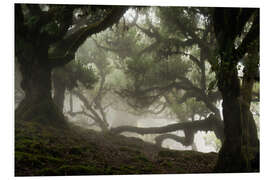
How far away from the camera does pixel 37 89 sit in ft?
25.4

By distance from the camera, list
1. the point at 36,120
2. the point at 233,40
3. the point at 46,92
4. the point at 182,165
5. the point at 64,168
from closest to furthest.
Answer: the point at 64,168 < the point at 233,40 < the point at 182,165 < the point at 36,120 < the point at 46,92

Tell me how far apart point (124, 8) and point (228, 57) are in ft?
10.6

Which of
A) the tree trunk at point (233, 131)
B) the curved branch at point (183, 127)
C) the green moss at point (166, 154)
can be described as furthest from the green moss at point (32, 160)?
the tree trunk at point (233, 131)

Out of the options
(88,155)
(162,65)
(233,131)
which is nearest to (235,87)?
(233,131)

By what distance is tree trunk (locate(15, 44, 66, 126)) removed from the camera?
721 centimetres

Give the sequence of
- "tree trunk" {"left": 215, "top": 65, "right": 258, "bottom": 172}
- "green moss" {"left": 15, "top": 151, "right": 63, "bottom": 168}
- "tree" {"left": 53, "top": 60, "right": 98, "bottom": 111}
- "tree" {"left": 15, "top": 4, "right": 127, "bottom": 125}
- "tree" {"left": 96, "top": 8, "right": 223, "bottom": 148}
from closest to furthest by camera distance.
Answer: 1. "green moss" {"left": 15, "top": 151, "right": 63, "bottom": 168}
2. "tree trunk" {"left": 215, "top": 65, "right": 258, "bottom": 172}
3. "tree" {"left": 15, "top": 4, "right": 127, "bottom": 125}
4. "tree" {"left": 53, "top": 60, "right": 98, "bottom": 111}
5. "tree" {"left": 96, "top": 8, "right": 223, "bottom": 148}

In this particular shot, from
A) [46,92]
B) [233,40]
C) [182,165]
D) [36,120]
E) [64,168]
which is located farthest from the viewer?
[46,92]

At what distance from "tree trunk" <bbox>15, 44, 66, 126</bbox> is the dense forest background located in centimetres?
3

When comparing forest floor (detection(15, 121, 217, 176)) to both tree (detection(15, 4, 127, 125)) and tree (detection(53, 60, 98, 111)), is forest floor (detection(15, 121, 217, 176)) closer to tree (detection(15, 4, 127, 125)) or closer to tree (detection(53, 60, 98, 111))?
tree (detection(15, 4, 127, 125))

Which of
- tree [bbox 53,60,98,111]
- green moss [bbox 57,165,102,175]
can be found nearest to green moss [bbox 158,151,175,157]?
green moss [bbox 57,165,102,175]
